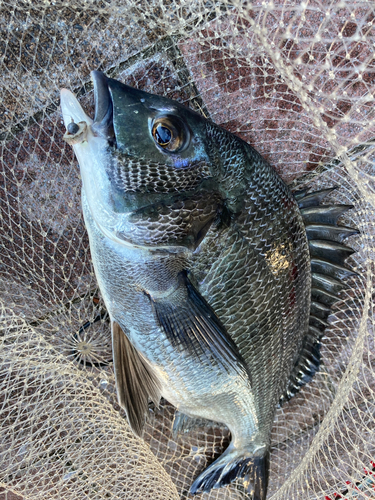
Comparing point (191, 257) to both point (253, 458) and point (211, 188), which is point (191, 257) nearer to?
point (211, 188)

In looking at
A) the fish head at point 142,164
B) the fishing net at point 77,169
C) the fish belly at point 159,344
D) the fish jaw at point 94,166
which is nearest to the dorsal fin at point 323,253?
the fishing net at point 77,169

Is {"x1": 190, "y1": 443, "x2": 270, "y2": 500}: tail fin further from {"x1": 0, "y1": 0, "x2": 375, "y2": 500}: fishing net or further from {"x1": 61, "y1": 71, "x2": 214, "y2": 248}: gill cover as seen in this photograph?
{"x1": 61, "y1": 71, "x2": 214, "y2": 248}: gill cover

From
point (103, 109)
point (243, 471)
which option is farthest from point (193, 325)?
point (243, 471)

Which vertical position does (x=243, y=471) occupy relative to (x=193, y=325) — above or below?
below

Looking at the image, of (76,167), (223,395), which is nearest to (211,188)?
(76,167)

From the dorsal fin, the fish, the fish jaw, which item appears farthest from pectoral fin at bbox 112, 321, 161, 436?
the dorsal fin

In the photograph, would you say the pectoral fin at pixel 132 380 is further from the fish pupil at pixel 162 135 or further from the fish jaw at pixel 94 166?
the fish pupil at pixel 162 135

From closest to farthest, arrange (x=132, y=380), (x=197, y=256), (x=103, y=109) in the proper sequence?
Result: 1. (x=103, y=109)
2. (x=197, y=256)
3. (x=132, y=380)

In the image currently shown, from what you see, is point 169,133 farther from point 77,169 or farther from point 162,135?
point 77,169
